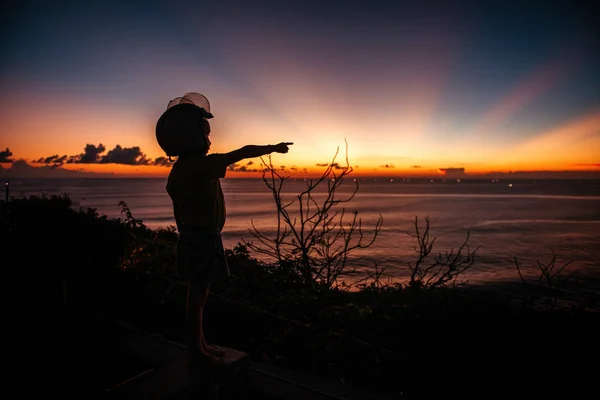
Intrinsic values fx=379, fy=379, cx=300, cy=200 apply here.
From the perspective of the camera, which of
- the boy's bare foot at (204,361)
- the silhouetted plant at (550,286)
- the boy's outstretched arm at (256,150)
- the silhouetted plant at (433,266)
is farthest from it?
the silhouetted plant at (433,266)

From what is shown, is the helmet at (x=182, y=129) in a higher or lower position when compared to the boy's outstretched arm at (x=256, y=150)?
higher

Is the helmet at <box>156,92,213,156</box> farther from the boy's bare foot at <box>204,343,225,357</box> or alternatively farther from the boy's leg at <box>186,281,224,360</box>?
the boy's bare foot at <box>204,343,225,357</box>

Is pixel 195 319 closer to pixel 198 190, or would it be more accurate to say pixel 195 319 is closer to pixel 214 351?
pixel 214 351

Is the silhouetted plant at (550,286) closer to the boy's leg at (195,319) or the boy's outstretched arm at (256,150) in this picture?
the boy's outstretched arm at (256,150)

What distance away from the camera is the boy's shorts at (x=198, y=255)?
265 cm

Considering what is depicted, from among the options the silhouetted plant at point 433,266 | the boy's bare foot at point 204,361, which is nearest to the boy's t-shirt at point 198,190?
the boy's bare foot at point 204,361

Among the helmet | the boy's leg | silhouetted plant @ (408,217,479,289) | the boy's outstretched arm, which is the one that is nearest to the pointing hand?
the boy's outstretched arm

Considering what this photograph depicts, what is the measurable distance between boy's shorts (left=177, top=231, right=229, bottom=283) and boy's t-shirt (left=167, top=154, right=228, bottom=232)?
0.06 meters

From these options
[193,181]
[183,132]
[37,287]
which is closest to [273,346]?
[193,181]

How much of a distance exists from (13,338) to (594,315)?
632cm

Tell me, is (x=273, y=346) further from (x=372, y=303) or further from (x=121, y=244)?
(x=121, y=244)

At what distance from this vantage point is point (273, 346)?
4.02 meters

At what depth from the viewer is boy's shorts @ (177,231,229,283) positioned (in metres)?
2.65

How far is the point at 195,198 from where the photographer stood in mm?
2604
